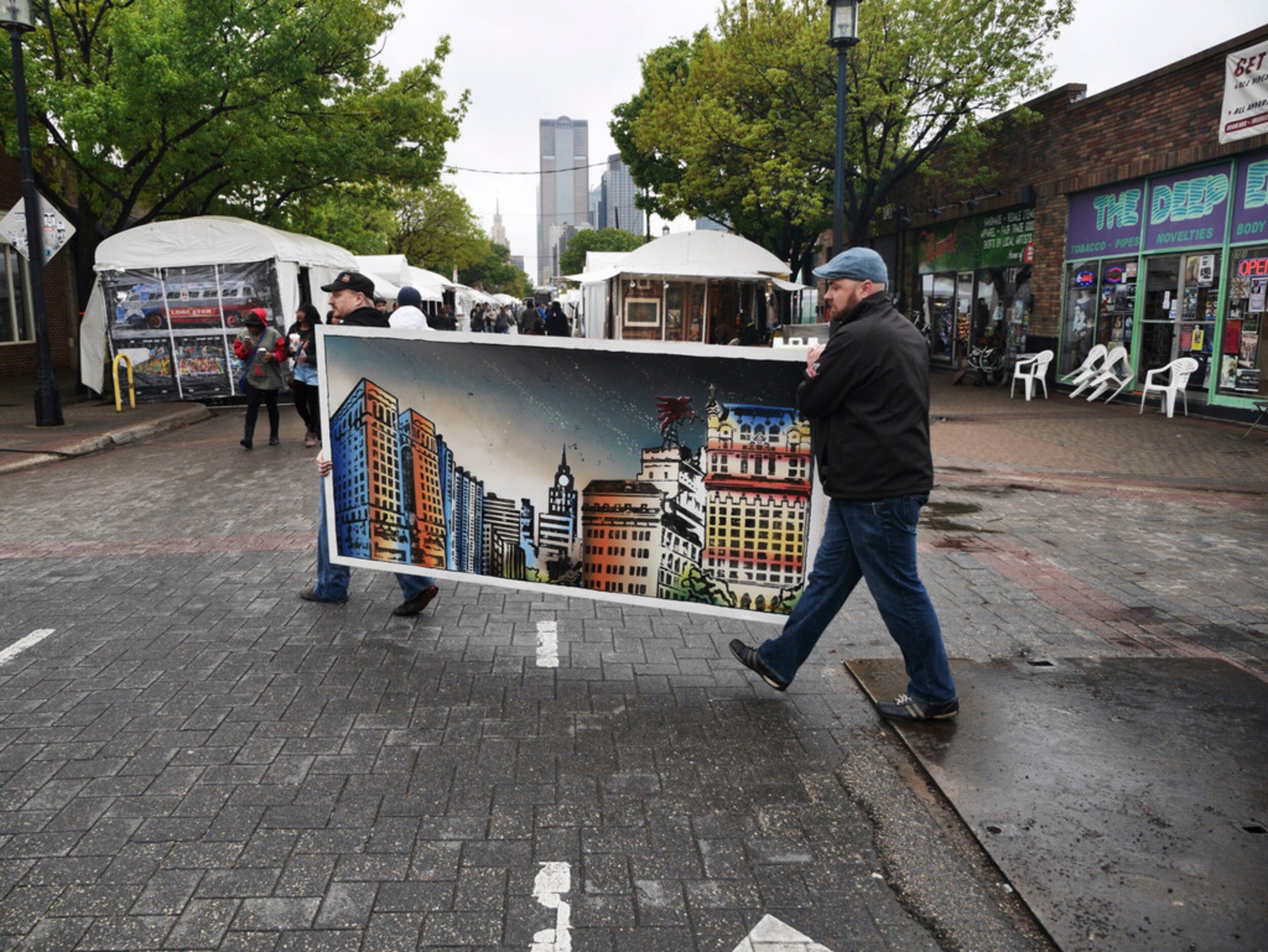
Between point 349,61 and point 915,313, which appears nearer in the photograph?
point 349,61

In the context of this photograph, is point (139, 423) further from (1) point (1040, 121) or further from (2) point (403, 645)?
(1) point (1040, 121)

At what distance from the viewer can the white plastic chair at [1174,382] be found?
14766mm

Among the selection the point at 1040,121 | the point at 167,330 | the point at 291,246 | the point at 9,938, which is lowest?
the point at 9,938

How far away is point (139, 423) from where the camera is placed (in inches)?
565

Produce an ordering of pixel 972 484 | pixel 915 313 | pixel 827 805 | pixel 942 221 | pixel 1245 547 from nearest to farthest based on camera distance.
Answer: pixel 827 805 < pixel 1245 547 < pixel 972 484 < pixel 942 221 < pixel 915 313

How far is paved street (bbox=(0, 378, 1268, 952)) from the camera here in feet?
9.30

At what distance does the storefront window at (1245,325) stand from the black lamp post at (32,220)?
16.5 meters

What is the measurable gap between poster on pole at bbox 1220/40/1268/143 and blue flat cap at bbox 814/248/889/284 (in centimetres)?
1207

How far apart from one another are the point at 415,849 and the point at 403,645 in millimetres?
2040

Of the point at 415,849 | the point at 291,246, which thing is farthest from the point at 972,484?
the point at 291,246

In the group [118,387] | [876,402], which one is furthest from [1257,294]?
[118,387]

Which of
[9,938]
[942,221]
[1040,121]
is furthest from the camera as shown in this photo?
[942,221]

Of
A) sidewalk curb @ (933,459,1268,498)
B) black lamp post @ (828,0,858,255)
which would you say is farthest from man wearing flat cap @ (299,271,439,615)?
black lamp post @ (828,0,858,255)

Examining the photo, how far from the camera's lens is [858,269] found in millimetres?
3928
